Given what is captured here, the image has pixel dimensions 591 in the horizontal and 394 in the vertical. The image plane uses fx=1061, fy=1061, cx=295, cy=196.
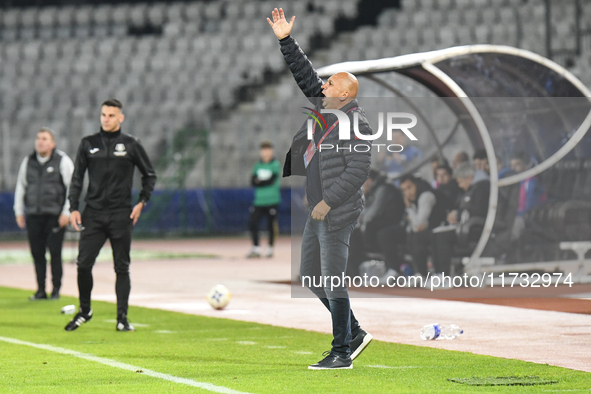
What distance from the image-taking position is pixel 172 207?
27.4 meters

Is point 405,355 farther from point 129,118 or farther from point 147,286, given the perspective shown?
point 129,118

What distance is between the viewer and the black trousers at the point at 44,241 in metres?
12.5

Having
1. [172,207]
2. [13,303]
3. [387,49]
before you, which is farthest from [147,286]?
[387,49]

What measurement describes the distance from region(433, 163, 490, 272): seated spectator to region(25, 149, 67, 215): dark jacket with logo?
4.50m

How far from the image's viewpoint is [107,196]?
937 cm

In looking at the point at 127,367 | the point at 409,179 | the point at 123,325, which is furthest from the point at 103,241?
the point at 409,179

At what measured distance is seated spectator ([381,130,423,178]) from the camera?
13.0 m

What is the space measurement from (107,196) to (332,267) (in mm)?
3281

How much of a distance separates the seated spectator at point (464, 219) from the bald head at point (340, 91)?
20.0ft

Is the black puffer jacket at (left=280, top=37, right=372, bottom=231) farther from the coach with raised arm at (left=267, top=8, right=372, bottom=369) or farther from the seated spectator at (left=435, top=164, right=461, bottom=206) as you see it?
the seated spectator at (left=435, top=164, right=461, bottom=206)

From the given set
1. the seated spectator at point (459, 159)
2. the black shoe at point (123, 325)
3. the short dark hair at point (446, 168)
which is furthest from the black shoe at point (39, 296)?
the seated spectator at point (459, 159)

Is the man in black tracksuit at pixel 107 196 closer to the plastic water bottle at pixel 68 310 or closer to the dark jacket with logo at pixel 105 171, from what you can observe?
the dark jacket with logo at pixel 105 171

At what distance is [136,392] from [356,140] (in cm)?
206

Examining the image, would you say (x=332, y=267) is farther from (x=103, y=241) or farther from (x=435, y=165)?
(x=435, y=165)
